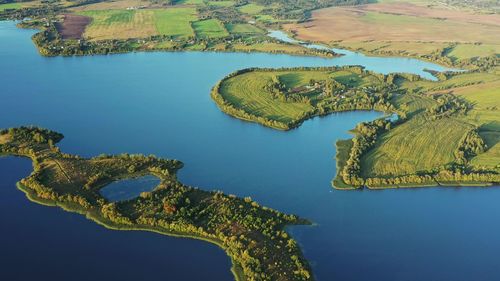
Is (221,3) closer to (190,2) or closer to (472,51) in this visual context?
(190,2)

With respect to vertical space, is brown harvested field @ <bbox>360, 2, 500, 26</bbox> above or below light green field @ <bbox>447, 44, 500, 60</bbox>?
above

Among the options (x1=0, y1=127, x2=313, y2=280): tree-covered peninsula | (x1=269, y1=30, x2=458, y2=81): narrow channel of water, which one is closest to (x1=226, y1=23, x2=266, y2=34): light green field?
(x1=269, y1=30, x2=458, y2=81): narrow channel of water

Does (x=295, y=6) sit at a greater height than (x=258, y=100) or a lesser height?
greater

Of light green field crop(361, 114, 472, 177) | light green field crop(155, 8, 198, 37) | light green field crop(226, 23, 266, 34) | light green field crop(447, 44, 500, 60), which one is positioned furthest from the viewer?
light green field crop(226, 23, 266, 34)

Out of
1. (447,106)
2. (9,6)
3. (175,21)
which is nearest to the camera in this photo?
(447,106)

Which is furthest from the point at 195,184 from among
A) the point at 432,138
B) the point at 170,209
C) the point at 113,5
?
the point at 113,5

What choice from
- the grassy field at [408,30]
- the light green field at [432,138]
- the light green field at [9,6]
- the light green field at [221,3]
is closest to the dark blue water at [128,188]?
the light green field at [432,138]

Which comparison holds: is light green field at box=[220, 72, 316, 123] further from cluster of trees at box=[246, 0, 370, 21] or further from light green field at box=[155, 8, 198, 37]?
cluster of trees at box=[246, 0, 370, 21]
